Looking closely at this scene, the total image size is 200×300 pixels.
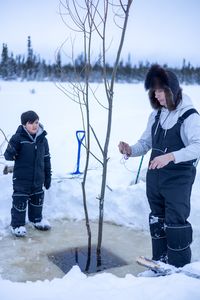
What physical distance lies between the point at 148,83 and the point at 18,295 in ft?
6.46

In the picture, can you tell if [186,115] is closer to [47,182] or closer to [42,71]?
[47,182]

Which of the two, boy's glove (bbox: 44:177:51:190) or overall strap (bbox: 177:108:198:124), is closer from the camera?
overall strap (bbox: 177:108:198:124)

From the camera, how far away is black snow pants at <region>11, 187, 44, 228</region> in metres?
5.17

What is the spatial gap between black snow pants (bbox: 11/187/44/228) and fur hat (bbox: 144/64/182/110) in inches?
90.0

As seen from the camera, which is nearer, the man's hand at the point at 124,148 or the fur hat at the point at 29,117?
the man's hand at the point at 124,148

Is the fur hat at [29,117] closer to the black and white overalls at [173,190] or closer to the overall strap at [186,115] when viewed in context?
the black and white overalls at [173,190]

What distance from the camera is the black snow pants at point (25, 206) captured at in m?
5.17

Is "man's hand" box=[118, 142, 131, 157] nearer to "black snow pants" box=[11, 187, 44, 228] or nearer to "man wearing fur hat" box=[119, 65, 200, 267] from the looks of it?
"man wearing fur hat" box=[119, 65, 200, 267]

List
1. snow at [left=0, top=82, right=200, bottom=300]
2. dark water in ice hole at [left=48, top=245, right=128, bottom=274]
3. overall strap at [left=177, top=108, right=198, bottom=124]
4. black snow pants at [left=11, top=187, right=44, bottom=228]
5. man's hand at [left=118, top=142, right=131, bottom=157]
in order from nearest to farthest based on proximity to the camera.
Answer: snow at [left=0, top=82, right=200, bottom=300]
overall strap at [left=177, top=108, right=198, bottom=124]
man's hand at [left=118, top=142, right=131, bottom=157]
dark water in ice hole at [left=48, top=245, right=128, bottom=274]
black snow pants at [left=11, top=187, right=44, bottom=228]

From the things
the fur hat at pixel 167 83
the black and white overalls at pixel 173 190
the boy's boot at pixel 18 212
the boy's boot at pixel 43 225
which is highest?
the fur hat at pixel 167 83

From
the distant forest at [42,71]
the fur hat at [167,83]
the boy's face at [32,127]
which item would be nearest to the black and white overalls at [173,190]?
the fur hat at [167,83]

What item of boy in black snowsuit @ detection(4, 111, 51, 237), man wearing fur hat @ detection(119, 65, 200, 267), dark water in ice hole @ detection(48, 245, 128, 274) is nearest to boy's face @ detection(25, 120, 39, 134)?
boy in black snowsuit @ detection(4, 111, 51, 237)

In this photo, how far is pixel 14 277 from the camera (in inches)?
159

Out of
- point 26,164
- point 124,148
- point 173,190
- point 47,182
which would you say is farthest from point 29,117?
point 173,190
